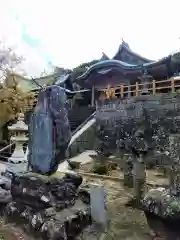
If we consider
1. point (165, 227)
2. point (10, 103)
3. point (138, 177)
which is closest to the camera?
point (165, 227)

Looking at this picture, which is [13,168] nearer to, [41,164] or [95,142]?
[41,164]

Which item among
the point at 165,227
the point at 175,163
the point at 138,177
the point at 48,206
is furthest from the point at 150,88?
the point at 165,227

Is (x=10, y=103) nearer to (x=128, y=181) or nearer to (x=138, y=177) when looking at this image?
(x=128, y=181)

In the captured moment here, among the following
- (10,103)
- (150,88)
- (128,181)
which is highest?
(150,88)

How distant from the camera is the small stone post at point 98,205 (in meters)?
5.48

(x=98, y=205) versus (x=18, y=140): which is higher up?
(x=18, y=140)

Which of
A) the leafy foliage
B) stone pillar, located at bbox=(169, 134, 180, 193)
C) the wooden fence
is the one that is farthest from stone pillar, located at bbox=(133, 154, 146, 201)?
the leafy foliage

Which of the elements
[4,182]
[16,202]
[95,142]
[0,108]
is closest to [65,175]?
[16,202]

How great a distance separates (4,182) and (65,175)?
231 cm

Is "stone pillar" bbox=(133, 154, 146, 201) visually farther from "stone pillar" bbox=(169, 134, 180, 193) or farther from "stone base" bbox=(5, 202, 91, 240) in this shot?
"stone pillar" bbox=(169, 134, 180, 193)

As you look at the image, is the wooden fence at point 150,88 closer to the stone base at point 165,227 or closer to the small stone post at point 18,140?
the small stone post at point 18,140

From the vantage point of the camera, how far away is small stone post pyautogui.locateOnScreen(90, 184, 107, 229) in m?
5.48

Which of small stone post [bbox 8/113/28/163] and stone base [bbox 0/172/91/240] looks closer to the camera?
stone base [bbox 0/172/91/240]

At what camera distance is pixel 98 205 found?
5504 mm
